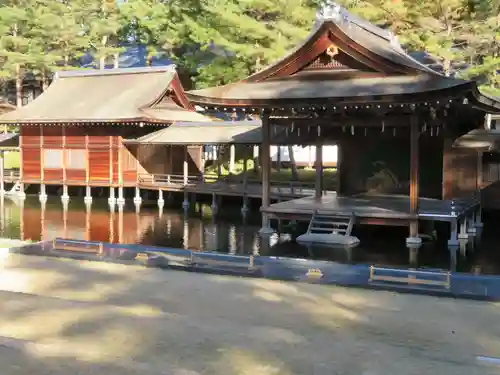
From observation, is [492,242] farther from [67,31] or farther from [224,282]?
[67,31]

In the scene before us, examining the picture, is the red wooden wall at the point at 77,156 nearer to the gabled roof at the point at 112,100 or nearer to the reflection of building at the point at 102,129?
the reflection of building at the point at 102,129

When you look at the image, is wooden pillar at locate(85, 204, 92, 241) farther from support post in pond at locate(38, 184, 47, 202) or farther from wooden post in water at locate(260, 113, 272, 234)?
wooden post in water at locate(260, 113, 272, 234)

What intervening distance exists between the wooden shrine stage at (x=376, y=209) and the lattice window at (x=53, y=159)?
48.9ft

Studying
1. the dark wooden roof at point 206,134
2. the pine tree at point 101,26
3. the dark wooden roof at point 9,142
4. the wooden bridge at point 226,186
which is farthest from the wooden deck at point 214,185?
the pine tree at point 101,26

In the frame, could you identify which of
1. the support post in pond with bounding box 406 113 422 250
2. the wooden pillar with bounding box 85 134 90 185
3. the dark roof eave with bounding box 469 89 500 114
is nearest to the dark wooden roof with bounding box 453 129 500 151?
the dark roof eave with bounding box 469 89 500 114

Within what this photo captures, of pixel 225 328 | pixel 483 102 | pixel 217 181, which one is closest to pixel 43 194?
pixel 217 181

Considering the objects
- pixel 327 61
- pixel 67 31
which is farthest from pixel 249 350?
pixel 67 31

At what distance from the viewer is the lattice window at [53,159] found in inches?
1212

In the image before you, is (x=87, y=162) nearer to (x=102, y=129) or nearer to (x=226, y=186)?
(x=102, y=129)

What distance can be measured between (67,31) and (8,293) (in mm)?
31413

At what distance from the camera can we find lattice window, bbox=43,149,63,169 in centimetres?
3080

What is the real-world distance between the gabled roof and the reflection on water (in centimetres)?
417

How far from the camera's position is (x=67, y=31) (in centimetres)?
3891

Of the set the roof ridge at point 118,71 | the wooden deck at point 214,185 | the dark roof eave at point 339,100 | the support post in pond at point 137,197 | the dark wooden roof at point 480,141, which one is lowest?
the support post in pond at point 137,197
